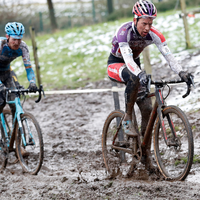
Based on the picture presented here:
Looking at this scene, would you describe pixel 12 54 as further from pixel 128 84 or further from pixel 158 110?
pixel 158 110

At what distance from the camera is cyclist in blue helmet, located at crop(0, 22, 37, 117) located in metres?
5.14

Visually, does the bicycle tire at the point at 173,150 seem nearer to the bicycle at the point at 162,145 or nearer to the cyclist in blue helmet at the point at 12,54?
the bicycle at the point at 162,145

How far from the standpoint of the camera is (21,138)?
5.42 m

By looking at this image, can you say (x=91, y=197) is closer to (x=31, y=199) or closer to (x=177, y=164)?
(x=31, y=199)

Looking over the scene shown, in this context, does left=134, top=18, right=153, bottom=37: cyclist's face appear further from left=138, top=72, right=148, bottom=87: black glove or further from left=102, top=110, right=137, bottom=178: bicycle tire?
left=102, top=110, right=137, bottom=178: bicycle tire

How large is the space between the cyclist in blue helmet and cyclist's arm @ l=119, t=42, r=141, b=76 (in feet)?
5.83

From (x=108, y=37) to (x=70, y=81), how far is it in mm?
5134

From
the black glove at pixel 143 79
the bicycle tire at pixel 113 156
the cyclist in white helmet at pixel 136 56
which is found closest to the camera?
the black glove at pixel 143 79

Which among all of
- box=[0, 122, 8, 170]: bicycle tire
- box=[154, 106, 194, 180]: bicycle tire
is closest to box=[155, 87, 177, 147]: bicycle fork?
box=[154, 106, 194, 180]: bicycle tire

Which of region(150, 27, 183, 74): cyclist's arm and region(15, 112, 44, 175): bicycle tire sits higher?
region(150, 27, 183, 74): cyclist's arm

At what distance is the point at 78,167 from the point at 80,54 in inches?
373

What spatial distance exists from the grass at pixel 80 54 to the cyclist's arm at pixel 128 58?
625 centimetres

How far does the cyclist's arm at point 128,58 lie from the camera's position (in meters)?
3.82

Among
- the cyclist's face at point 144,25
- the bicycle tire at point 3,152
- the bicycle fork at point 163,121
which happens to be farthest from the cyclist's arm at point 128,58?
the bicycle tire at point 3,152
